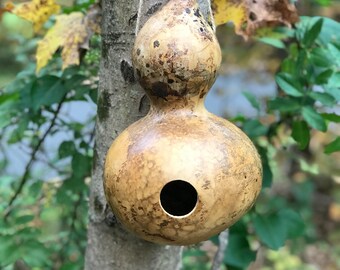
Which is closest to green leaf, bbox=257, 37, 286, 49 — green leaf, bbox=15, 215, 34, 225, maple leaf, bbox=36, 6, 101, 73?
maple leaf, bbox=36, 6, 101, 73

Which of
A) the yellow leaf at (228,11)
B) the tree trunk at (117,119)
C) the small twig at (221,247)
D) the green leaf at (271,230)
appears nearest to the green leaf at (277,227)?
the green leaf at (271,230)

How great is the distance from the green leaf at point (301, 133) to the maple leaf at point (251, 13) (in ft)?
0.81

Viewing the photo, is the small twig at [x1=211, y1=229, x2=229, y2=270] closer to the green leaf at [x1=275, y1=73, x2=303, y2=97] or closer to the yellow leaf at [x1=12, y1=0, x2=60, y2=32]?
the green leaf at [x1=275, y1=73, x2=303, y2=97]

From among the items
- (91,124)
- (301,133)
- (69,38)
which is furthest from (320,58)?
(91,124)

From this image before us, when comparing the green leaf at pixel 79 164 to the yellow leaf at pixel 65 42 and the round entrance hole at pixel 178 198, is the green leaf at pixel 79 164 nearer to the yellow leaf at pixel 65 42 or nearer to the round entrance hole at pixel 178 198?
the yellow leaf at pixel 65 42

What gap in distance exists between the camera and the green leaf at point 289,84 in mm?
1444

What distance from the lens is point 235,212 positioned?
98 cm

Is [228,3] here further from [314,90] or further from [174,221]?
[174,221]

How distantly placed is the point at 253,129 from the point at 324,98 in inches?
10.1

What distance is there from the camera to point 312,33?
4.87 ft

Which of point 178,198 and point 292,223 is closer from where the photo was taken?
point 178,198

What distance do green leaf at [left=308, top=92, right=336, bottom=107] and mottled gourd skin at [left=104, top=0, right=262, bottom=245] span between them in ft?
1.52

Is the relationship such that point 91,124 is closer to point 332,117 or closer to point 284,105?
point 284,105

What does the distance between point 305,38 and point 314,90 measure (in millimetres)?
131
